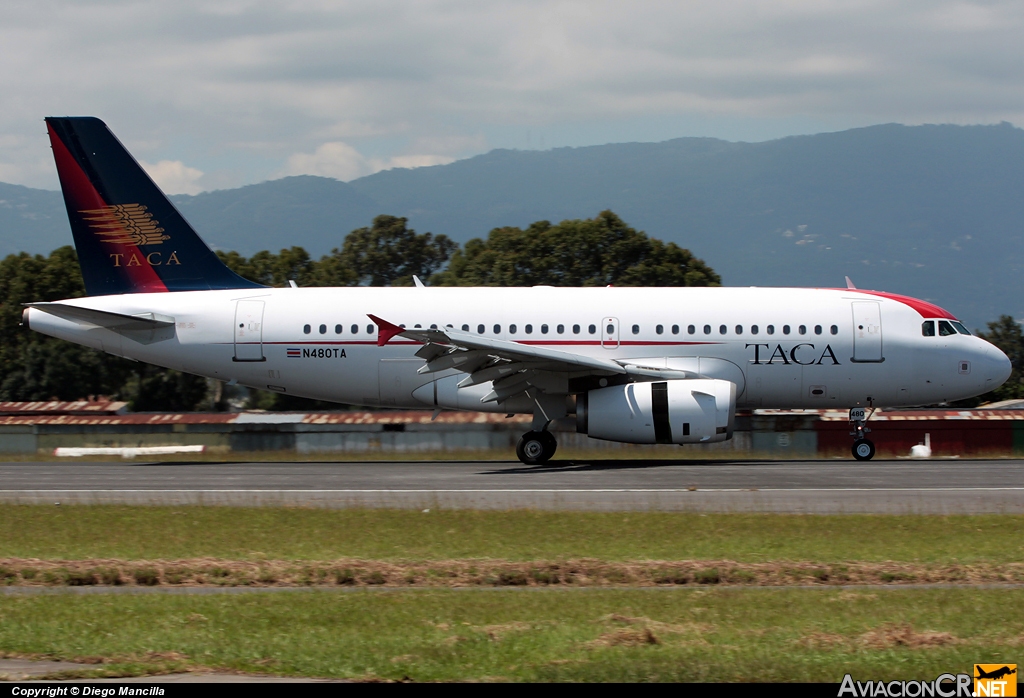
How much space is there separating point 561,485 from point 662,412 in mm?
3971

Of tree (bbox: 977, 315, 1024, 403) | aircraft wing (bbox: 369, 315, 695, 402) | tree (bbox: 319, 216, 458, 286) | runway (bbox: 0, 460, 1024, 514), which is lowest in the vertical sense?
runway (bbox: 0, 460, 1024, 514)

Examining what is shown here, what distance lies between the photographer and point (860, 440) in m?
25.8

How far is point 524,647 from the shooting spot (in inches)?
334

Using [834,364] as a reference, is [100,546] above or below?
below

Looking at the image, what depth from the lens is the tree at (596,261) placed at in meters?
57.5

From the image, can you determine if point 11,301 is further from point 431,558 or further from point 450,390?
point 431,558

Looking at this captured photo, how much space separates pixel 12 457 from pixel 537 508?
806 inches

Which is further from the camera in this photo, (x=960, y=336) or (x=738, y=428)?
(x=738, y=428)

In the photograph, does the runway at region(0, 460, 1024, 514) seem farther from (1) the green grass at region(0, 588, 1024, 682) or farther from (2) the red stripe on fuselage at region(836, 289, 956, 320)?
(1) the green grass at region(0, 588, 1024, 682)

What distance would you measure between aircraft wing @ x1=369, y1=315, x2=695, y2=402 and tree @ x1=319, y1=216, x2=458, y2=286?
67.8 m

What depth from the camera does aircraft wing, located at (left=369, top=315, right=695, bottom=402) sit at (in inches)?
890

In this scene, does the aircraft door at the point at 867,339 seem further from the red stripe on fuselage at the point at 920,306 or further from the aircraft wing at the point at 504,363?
the aircraft wing at the point at 504,363

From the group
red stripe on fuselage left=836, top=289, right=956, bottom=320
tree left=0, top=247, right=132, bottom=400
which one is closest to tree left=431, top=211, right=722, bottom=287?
tree left=0, top=247, right=132, bottom=400

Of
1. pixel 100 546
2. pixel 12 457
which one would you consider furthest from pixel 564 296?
pixel 12 457
